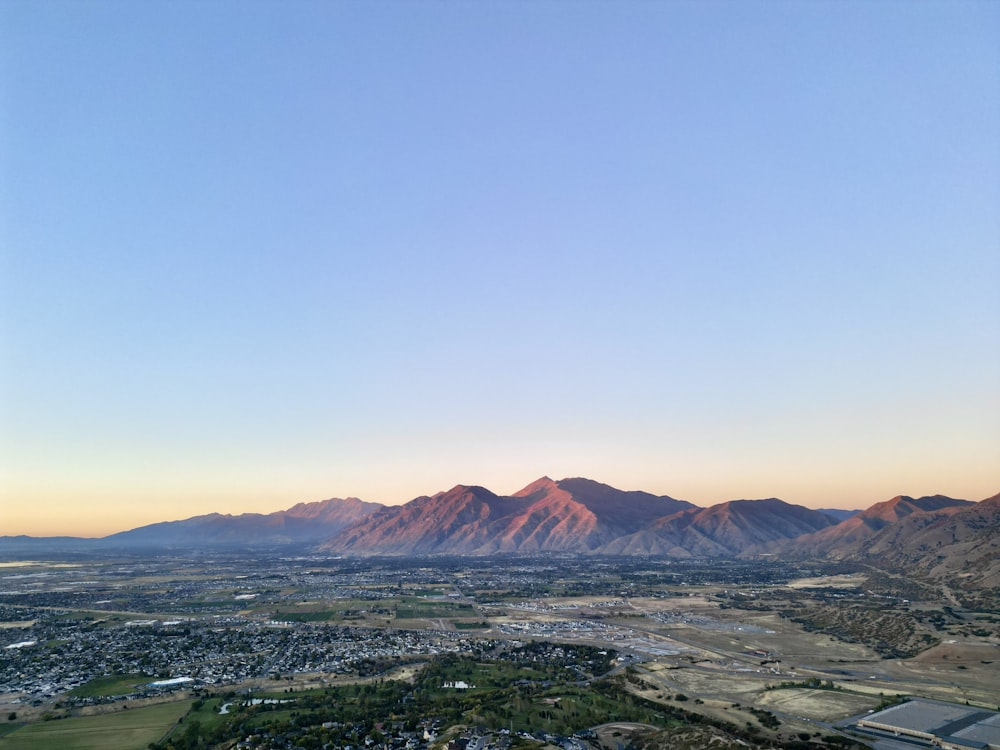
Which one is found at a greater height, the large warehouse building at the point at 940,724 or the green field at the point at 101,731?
the large warehouse building at the point at 940,724

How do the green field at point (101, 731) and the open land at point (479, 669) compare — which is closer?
the green field at point (101, 731)

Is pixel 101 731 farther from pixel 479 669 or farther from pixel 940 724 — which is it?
pixel 940 724

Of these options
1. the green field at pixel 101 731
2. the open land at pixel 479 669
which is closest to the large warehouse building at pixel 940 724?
the open land at pixel 479 669

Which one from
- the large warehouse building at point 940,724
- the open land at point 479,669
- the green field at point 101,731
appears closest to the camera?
the large warehouse building at point 940,724

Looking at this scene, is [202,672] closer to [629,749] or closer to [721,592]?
[629,749]

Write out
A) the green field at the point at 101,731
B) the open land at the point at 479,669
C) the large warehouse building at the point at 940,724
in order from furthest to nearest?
the open land at the point at 479,669 → the green field at the point at 101,731 → the large warehouse building at the point at 940,724

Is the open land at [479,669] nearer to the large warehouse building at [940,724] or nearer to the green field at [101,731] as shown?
the green field at [101,731]

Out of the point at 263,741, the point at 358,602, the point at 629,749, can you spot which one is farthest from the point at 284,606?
the point at 629,749
